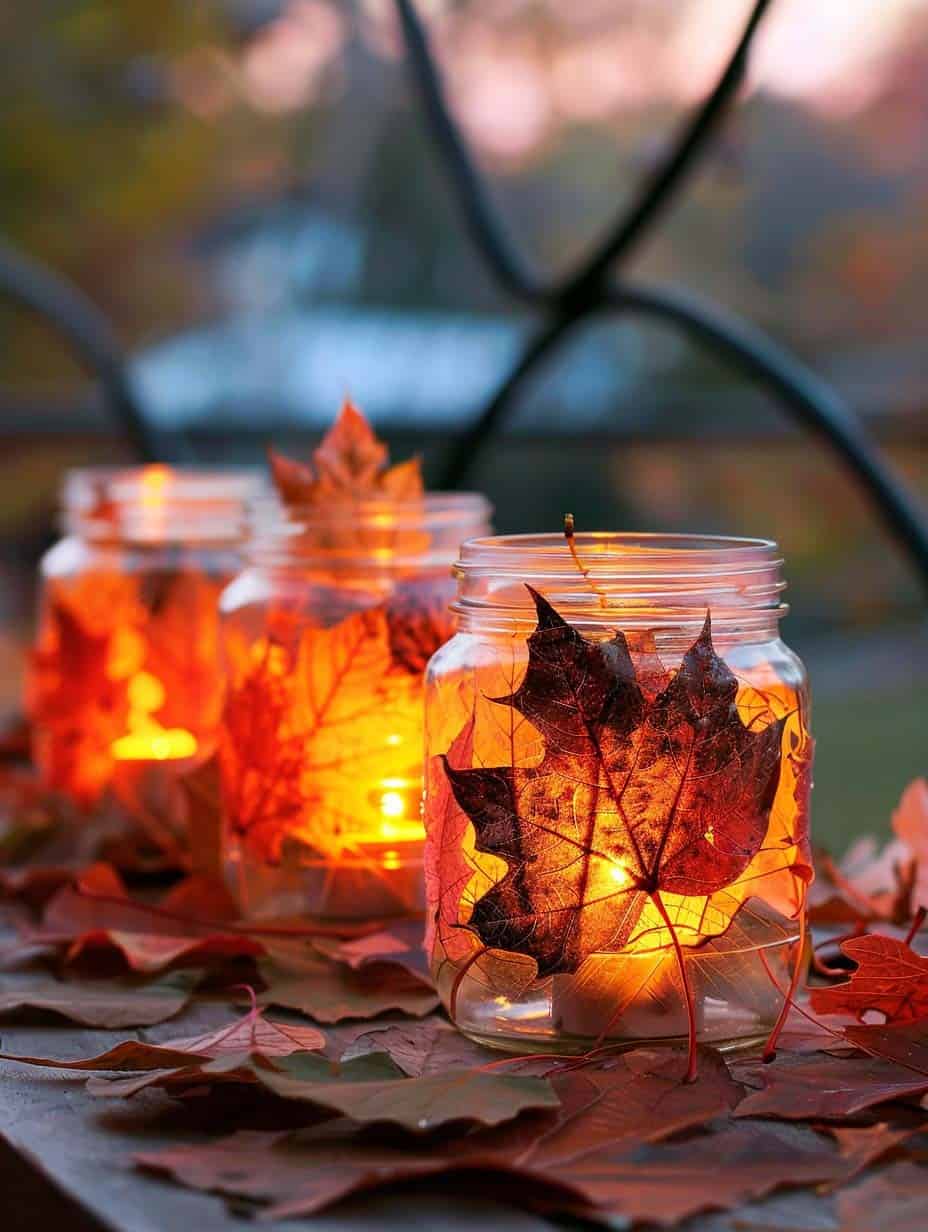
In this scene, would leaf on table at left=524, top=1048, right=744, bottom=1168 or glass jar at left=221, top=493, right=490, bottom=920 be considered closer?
leaf on table at left=524, top=1048, right=744, bottom=1168

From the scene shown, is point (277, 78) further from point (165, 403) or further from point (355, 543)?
point (355, 543)

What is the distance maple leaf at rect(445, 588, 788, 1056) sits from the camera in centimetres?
50

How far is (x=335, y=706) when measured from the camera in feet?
2.23

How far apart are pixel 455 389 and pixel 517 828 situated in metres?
2.46

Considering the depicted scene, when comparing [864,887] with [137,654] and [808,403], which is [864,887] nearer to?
[808,403]

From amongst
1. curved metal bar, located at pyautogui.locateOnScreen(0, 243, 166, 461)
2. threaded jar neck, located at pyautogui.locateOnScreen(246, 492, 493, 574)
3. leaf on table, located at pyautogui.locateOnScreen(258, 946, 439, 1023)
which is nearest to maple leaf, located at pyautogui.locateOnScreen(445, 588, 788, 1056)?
leaf on table, located at pyautogui.locateOnScreen(258, 946, 439, 1023)

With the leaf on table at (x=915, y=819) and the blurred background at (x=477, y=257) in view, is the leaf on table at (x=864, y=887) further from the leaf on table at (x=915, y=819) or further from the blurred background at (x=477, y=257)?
the blurred background at (x=477, y=257)

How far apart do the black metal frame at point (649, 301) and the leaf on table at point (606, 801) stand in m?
0.45

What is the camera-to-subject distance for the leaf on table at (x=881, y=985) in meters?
0.51

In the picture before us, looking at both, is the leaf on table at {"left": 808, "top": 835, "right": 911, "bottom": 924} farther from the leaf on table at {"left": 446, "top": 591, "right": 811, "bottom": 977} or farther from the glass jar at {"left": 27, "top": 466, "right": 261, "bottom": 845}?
the glass jar at {"left": 27, "top": 466, "right": 261, "bottom": 845}

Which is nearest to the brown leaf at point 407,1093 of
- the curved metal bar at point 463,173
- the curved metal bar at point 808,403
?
the curved metal bar at point 808,403

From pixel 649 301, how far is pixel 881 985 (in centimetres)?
61

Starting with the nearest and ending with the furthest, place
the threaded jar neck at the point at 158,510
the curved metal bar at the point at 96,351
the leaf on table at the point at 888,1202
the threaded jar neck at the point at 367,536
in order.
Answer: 1. the leaf on table at the point at 888,1202
2. the threaded jar neck at the point at 367,536
3. the threaded jar neck at the point at 158,510
4. the curved metal bar at the point at 96,351

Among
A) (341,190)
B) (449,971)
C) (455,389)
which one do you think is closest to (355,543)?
(449,971)
